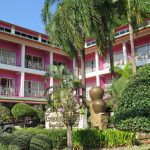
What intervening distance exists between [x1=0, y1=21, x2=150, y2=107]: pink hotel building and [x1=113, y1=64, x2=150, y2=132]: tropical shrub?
68.5 ft

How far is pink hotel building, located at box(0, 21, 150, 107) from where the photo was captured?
111 ft

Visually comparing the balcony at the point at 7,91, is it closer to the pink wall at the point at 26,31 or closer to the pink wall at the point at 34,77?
the pink wall at the point at 34,77

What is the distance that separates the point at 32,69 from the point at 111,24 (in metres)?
13.9

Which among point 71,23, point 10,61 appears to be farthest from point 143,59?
point 10,61

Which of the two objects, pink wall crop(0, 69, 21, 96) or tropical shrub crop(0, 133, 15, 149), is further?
pink wall crop(0, 69, 21, 96)

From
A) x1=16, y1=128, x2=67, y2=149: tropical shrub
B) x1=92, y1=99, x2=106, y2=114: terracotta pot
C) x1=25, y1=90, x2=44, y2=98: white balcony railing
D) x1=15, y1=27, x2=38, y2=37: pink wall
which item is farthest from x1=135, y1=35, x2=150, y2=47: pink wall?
x1=16, y1=128, x2=67, y2=149: tropical shrub

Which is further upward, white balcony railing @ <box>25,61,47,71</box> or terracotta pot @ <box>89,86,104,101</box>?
white balcony railing @ <box>25,61,47,71</box>

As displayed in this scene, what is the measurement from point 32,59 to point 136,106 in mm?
29109

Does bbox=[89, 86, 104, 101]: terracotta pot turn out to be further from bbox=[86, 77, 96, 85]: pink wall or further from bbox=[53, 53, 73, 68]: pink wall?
bbox=[53, 53, 73, 68]: pink wall

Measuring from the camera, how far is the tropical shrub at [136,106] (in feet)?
35.1

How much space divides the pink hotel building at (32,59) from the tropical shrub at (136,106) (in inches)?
822

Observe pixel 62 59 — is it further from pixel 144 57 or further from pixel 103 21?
pixel 103 21

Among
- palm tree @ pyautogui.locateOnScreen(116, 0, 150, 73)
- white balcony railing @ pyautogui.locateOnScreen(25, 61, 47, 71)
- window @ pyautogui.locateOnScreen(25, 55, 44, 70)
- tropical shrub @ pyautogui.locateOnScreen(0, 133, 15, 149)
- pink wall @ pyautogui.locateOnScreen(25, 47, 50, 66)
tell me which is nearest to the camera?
tropical shrub @ pyautogui.locateOnScreen(0, 133, 15, 149)

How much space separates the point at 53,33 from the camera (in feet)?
77.4
